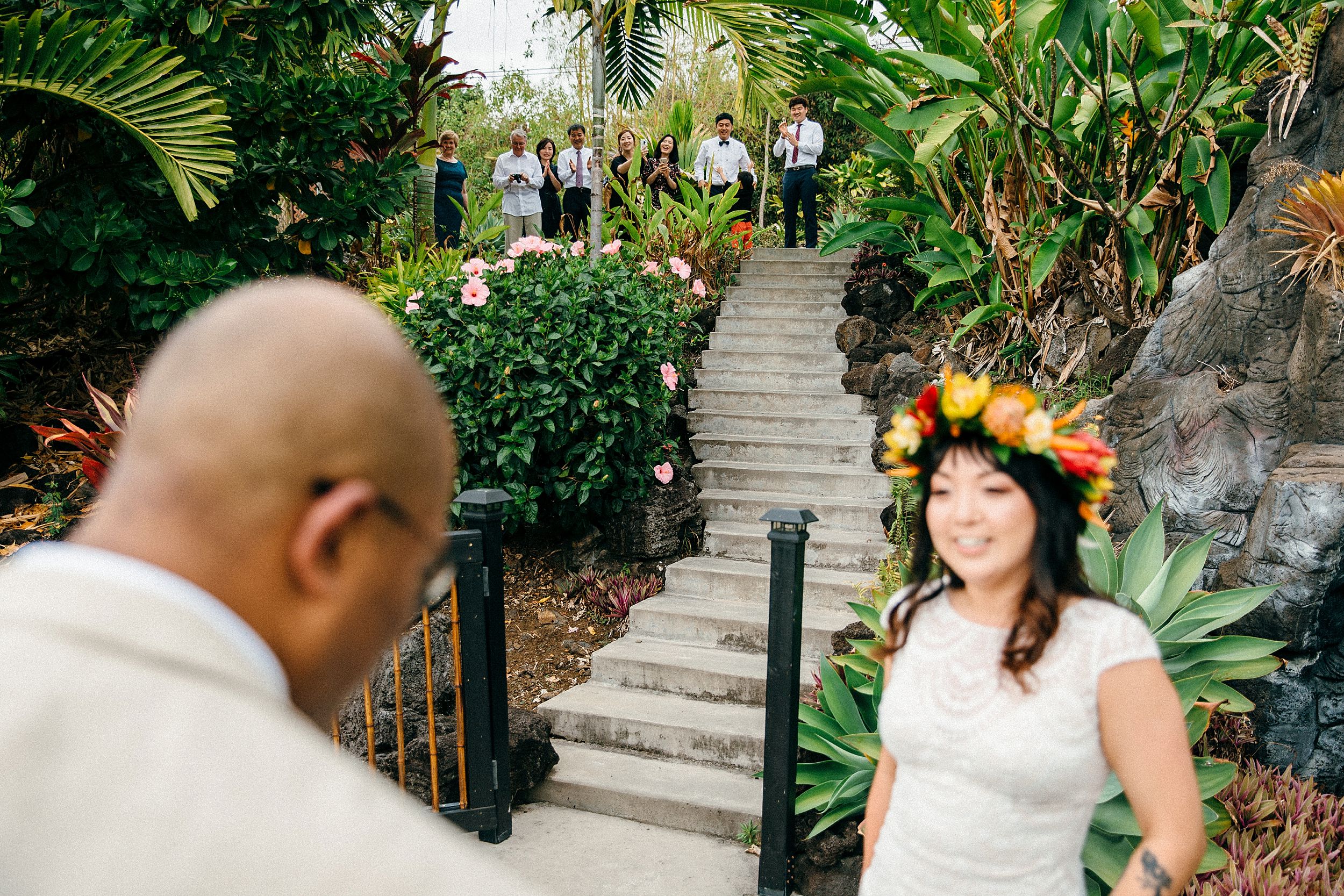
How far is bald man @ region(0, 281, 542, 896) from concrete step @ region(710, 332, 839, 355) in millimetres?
8128

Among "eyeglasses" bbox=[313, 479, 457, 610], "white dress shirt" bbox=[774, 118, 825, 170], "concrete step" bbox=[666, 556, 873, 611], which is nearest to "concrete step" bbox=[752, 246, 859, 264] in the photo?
"white dress shirt" bbox=[774, 118, 825, 170]

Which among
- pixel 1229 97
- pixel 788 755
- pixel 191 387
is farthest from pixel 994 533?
pixel 1229 97

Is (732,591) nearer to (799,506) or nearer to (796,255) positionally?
(799,506)

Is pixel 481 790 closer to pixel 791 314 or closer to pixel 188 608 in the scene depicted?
pixel 188 608

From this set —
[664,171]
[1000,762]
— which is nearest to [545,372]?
[1000,762]

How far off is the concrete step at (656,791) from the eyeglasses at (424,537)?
3.99 metres

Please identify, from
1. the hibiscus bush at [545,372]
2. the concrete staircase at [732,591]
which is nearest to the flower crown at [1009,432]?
the concrete staircase at [732,591]

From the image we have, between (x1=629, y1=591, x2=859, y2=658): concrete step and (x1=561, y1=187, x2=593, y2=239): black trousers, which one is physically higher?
(x1=561, y1=187, x2=593, y2=239): black trousers

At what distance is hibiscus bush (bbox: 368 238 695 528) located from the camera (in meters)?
6.00

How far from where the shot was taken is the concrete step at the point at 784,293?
9.52 meters

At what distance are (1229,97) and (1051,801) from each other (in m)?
5.37

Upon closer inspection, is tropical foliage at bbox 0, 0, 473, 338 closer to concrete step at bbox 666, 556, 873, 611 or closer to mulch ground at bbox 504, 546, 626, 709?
mulch ground at bbox 504, 546, 626, 709

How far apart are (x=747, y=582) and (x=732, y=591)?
124mm

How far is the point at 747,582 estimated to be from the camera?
240 inches
